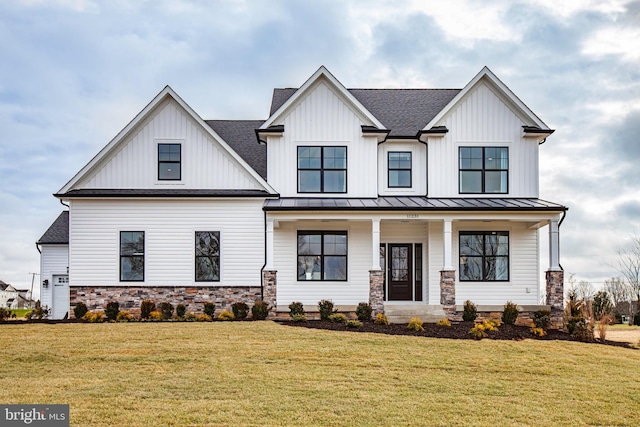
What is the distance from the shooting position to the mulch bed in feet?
55.4

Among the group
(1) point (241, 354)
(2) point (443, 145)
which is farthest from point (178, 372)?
(2) point (443, 145)

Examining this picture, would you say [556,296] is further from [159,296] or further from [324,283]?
[159,296]

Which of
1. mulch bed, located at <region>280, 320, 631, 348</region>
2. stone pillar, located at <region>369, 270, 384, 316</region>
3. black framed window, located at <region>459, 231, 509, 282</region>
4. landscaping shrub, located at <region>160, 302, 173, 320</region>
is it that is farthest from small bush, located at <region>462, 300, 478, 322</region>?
landscaping shrub, located at <region>160, 302, 173, 320</region>

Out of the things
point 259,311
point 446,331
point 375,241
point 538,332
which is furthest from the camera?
point 375,241

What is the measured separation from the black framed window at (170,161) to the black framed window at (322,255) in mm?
5040

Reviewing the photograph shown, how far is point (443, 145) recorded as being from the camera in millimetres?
22172

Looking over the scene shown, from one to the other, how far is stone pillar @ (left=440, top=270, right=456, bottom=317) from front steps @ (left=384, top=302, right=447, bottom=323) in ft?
0.89

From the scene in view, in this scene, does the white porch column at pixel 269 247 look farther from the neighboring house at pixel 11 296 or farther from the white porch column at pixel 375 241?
the neighboring house at pixel 11 296

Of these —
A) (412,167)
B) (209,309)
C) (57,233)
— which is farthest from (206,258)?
(57,233)

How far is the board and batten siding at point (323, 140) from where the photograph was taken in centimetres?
2191

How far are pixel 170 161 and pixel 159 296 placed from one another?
489 centimetres

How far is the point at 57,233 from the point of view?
1089 inches

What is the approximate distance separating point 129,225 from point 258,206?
464cm

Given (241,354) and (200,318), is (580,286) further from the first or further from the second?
(241,354)
